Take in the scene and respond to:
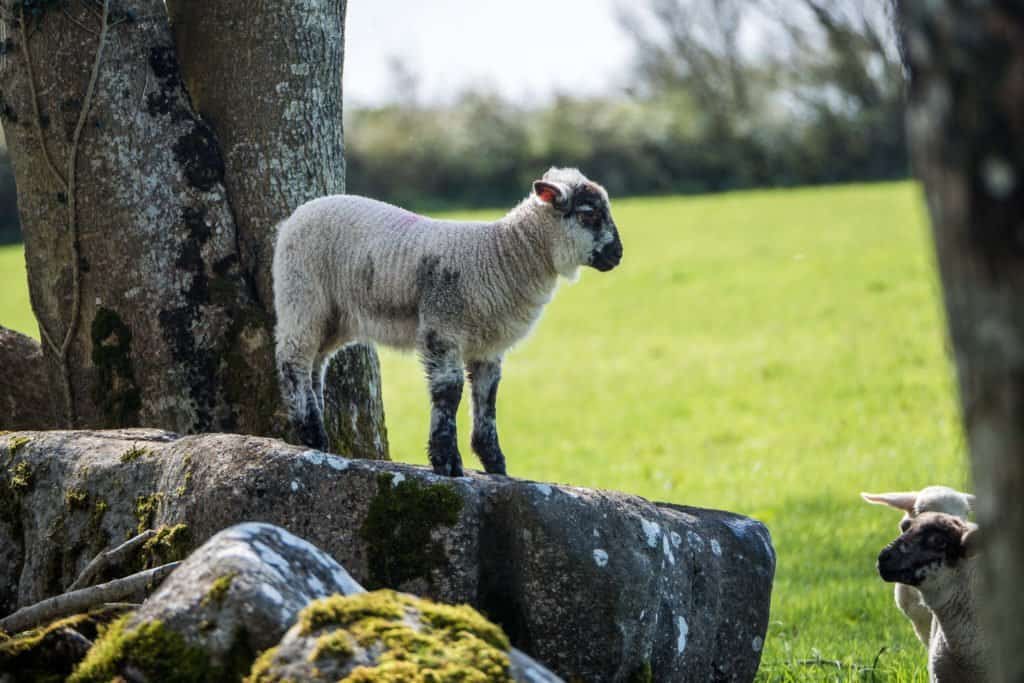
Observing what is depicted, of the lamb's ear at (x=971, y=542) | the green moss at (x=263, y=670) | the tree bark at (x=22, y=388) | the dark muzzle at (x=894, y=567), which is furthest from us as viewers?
the tree bark at (x=22, y=388)

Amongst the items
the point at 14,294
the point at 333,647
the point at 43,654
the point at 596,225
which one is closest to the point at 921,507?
the point at 596,225

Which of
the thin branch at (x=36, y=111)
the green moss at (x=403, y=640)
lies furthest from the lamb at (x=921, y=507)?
the thin branch at (x=36, y=111)

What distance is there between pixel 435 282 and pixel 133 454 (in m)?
1.74

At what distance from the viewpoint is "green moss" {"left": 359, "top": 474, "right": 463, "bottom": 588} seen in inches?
202

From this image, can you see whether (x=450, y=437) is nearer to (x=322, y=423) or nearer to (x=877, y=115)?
(x=322, y=423)

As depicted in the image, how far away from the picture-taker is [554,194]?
629 cm

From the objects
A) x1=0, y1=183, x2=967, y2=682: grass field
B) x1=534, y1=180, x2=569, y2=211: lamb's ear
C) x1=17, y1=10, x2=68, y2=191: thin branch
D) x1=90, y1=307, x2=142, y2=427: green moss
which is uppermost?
x1=17, y1=10, x2=68, y2=191: thin branch

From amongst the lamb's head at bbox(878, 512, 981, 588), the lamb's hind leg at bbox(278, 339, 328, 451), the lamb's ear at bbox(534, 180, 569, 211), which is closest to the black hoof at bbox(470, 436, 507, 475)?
the lamb's hind leg at bbox(278, 339, 328, 451)

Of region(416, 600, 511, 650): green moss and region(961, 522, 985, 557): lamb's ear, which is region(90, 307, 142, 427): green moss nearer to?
region(416, 600, 511, 650): green moss

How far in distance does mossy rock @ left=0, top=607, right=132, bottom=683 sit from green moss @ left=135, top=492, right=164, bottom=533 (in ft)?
2.70

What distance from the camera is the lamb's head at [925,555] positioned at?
A: 5.80 metres

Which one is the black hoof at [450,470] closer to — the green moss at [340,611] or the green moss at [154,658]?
the green moss at [340,611]

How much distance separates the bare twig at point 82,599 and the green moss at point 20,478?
3.29 feet

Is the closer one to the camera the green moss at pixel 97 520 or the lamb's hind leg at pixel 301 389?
the green moss at pixel 97 520
